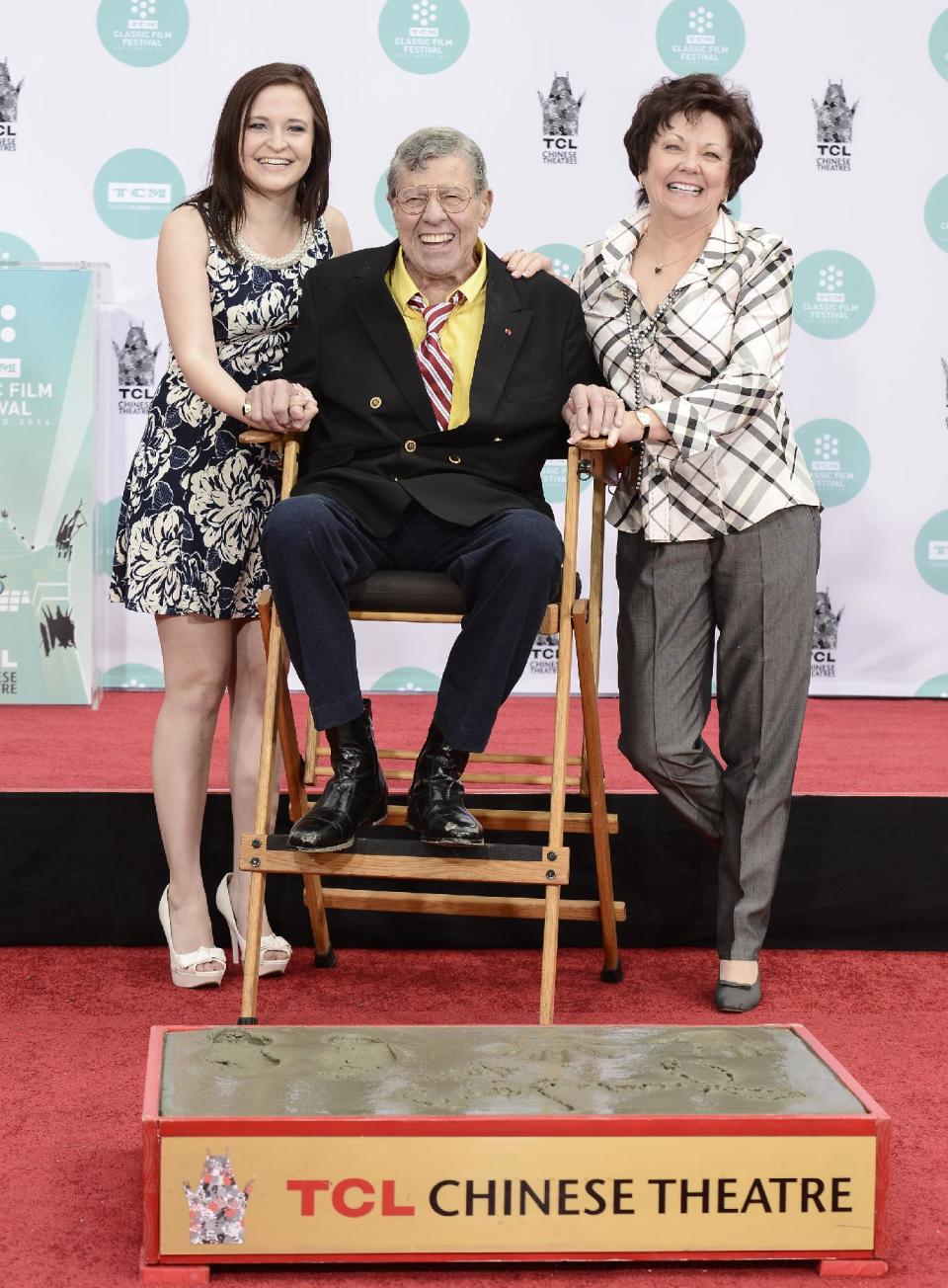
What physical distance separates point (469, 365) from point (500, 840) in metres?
1.05

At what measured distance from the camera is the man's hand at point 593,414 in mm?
2631

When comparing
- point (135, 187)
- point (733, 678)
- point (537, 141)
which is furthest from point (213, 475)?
point (537, 141)

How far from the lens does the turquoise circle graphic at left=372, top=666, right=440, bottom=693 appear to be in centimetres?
535

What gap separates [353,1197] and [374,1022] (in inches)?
38.2

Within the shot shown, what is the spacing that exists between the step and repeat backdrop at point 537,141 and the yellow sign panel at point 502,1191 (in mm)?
3385

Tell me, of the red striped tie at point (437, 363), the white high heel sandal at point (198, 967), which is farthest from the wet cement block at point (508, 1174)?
the red striped tie at point (437, 363)

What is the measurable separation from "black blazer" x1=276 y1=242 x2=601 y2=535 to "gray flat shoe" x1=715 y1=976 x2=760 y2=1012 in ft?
3.14

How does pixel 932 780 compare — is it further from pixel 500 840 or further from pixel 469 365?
pixel 469 365

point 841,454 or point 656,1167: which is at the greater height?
point 841,454

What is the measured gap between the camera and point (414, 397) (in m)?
2.75

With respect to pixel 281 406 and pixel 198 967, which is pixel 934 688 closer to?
pixel 198 967

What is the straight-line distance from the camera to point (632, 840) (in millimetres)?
3262

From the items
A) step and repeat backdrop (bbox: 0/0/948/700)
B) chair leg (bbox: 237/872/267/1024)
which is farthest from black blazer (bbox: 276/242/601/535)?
step and repeat backdrop (bbox: 0/0/948/700)

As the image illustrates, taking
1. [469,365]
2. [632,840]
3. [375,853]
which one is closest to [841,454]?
[632,840]
